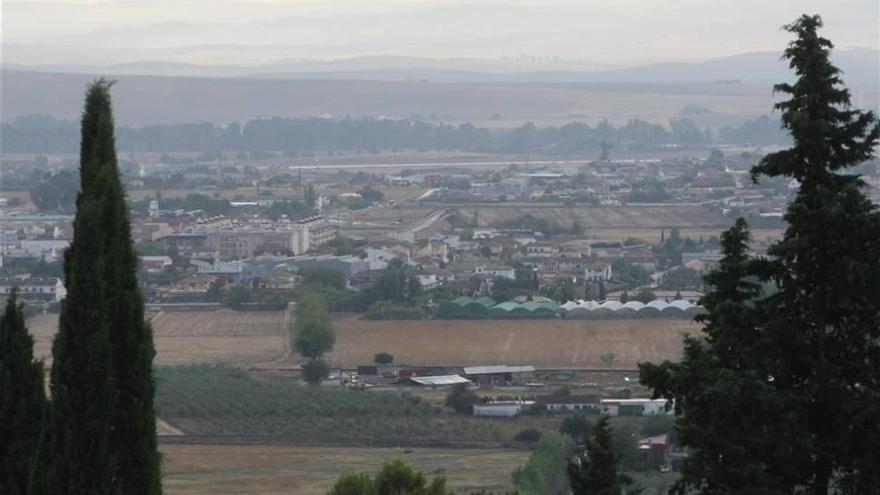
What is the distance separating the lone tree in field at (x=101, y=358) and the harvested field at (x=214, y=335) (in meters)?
15.9

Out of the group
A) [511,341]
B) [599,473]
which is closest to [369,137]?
[511,341]

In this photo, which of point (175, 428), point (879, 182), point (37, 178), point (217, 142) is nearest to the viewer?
point (175, 428)

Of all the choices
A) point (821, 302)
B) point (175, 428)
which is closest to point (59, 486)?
point (821, 302)

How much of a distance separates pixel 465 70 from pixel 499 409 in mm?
114229

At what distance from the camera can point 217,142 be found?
70938mm

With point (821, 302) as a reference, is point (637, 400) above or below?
below

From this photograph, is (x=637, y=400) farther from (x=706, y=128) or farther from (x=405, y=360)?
(x=706, y=128)

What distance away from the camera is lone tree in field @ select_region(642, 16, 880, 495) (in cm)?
534

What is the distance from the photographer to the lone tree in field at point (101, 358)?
525 centimetres

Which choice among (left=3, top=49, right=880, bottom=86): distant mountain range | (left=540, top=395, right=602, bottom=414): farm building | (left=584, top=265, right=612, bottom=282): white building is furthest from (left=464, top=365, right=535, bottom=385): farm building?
(left=3, top=49, right=880, bottom=86): distant mountain range

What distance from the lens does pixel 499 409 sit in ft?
63.4

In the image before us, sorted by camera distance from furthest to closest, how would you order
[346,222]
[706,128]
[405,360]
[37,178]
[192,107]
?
[192,107], [706,128], [37,178], [346,222], [405,360]

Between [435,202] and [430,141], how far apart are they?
1071 inches

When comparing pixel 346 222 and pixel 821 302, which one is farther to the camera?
pixel 346 222
